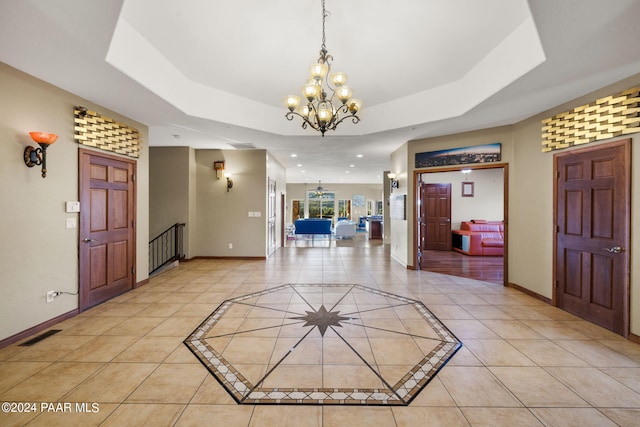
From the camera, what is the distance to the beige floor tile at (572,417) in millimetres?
1728

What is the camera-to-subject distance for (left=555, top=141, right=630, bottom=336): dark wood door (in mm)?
2965

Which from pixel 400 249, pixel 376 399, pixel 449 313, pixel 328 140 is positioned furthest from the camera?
pixel 400 249

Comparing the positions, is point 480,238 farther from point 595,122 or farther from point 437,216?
point 595,122

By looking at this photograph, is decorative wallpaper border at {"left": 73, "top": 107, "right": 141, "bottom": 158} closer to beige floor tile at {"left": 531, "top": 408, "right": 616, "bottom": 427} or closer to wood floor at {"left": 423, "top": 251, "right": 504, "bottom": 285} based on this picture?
beige floor tile at {"left": 531, "top": 408, "right": 616, "bottom": 427}

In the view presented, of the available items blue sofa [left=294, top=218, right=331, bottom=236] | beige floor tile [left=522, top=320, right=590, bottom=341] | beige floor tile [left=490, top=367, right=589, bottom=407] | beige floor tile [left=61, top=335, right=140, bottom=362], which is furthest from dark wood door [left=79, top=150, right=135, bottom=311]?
blue sofa [left=294, top=218, right=331, bottom=236]

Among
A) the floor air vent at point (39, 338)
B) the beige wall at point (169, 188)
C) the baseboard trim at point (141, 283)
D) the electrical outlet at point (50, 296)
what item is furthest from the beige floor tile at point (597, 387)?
the beige wall at point (169, 188)

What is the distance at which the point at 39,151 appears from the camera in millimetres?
2979

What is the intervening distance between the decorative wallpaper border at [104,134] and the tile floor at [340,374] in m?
2.33

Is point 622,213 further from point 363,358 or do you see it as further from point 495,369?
point 363,358

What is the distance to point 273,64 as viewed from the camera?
3549mm

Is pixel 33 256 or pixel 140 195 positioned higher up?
pixel 140 195

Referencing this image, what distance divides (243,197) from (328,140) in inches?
108

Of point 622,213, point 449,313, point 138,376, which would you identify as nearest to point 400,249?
point 449,313

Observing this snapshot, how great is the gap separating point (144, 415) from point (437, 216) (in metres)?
8.68
